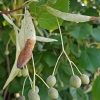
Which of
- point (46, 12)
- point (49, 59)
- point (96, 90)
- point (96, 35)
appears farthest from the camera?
point (96, 35)

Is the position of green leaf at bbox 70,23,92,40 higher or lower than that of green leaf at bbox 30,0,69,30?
lower

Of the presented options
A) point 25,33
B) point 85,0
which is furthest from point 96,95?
point 85,0

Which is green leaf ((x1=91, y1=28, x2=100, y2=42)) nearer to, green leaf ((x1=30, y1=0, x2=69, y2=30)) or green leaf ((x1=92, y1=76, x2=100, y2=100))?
green leaf ((x1=92, y1=76, x2=100, y2=100))

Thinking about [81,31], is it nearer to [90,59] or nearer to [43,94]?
[90,59]

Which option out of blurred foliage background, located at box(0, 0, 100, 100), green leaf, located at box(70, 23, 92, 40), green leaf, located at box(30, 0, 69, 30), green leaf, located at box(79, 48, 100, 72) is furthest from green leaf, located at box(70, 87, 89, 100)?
green leaf, located at box(30, 0, 69, 30)

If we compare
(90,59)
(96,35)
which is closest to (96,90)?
(90,59)
